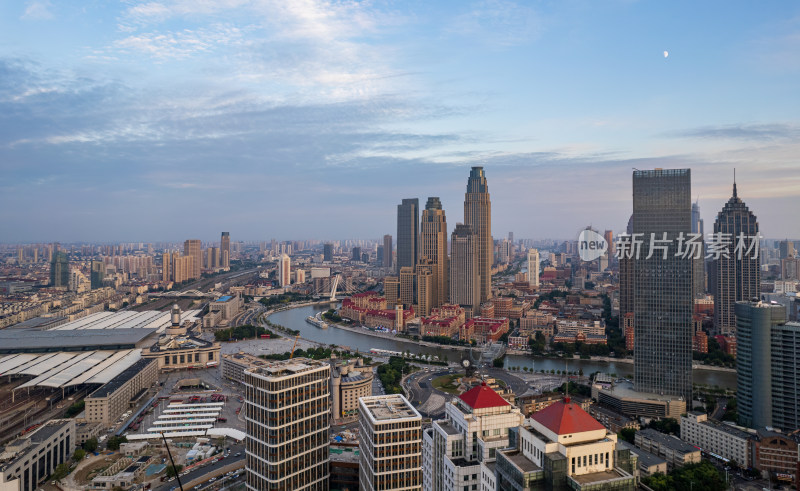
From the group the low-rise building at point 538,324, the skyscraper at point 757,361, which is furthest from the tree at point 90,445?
the low-rise building at point 538,324

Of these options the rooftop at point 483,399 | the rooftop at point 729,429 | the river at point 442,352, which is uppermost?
the rooftop at point 483,399

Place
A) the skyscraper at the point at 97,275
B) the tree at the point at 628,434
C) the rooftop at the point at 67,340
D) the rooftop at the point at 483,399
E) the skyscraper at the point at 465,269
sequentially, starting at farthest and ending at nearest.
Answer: the skyscraper at the point at 97,275, the skyscraper at the point at 465,269, the rooftop at the point at 67,340, the tree at the point at 628,434, the rooftop at the point at 483,399

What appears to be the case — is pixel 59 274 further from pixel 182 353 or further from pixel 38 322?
pixel 182 353

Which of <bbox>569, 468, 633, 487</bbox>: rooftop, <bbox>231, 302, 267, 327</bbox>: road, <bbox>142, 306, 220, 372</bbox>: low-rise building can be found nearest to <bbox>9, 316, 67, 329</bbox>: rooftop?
<bbox>231, 302, 267, 327</bbox>: road

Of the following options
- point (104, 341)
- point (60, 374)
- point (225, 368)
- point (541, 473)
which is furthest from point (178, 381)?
point (541, 473)

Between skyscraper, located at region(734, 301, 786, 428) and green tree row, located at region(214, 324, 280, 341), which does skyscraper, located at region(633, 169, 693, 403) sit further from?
green tree row, located at region(214, 324, 280, 341)

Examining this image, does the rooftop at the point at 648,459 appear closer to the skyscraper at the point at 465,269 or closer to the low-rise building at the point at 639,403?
the low-rise building at the point at 639,403
